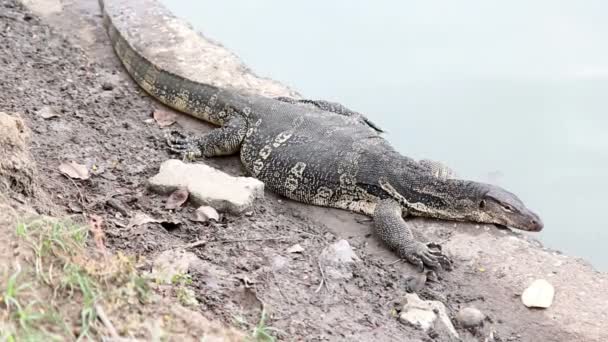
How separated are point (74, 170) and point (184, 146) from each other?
4.66ft

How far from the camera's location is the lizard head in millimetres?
5309

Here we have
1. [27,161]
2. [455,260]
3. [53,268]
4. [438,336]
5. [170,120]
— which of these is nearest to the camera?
[53,268]

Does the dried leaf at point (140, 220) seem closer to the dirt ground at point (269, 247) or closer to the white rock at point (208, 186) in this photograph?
the dirt ground at point (269, 247)

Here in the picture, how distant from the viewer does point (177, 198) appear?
191 inches

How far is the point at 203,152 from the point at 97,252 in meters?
2.94

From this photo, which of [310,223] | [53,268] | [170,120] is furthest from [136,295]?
[170,120]

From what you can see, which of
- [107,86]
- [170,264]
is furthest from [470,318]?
[107,86]

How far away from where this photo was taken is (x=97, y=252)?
3293 mm

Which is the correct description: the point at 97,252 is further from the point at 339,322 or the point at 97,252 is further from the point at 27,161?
the point at 339,322

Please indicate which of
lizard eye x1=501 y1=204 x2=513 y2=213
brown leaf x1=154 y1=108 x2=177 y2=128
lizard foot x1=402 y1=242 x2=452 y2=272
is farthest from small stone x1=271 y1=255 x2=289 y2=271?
brown leaf x1=154 y1=108 x2=177 y2=128

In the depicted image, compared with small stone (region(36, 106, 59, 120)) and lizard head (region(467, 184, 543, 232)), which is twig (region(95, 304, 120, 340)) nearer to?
small stone (region(36, 106, 59, 120))

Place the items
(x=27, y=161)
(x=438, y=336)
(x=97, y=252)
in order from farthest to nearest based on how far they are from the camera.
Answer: (x=438, y=336) → (x=27, y=161) → (x=97, y=252)

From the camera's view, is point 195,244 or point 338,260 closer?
point 195,244

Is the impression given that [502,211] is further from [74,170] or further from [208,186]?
[74,170]
